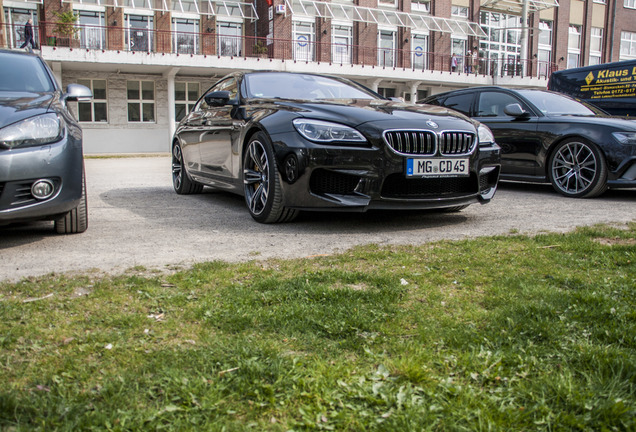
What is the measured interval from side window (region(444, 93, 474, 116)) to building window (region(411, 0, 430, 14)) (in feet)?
90.7

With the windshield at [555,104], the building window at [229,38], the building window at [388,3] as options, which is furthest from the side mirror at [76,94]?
the building window at [388,3]

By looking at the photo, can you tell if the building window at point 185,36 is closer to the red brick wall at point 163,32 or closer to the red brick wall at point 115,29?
the red brick wall at point 163,32

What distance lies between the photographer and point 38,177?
12.4ft

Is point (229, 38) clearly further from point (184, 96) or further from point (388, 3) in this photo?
point (388, 3)

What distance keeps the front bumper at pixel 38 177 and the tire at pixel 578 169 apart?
5619 millimetres

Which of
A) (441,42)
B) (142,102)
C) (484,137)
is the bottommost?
(484,137)

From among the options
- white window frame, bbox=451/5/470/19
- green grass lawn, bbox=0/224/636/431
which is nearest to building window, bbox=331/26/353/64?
white window frame, bbox=451/5/470/19

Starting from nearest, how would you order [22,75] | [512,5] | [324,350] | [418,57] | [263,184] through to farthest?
1. [324,350]
2. [22,75]
3. [263,184]
4. [418,57]
5. [512,5]

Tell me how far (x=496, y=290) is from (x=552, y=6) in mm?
39007

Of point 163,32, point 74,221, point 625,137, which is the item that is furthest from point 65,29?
point 625,137

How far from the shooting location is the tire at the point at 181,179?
7215 millimetres

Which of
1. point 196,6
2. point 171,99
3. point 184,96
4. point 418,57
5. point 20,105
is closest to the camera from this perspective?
point 20,105

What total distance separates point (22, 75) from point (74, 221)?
4.52ft

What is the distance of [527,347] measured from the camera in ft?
6.76
